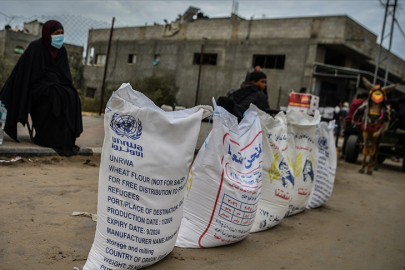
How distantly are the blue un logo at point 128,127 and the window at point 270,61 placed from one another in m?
19.4

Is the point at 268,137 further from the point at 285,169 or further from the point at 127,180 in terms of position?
the point at 127,180

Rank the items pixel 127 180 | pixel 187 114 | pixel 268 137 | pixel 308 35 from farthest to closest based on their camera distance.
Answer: pixel 308 35 < pixel 268 137 < pixel 187 114 < pixel 127 180

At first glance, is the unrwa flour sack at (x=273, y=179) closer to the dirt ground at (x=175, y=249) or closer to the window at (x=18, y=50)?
the dirt ground at (x=175, y=249)

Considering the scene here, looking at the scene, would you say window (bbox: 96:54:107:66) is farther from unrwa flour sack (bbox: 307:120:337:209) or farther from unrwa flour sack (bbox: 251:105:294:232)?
unrwa flour sack (bbox: 251:105:294:232)

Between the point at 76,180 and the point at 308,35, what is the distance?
58.1 ft

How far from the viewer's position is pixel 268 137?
10.3 ft

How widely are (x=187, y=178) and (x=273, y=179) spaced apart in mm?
1192

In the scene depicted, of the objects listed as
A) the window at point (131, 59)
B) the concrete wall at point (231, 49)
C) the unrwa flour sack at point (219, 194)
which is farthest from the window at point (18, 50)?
the unrwa flour sack at point (219, 194)

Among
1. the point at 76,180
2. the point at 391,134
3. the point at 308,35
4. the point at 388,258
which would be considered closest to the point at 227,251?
the point at 388,258

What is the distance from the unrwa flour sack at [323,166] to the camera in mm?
4023

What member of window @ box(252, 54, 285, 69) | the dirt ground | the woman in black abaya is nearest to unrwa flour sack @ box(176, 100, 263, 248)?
the dirt ground

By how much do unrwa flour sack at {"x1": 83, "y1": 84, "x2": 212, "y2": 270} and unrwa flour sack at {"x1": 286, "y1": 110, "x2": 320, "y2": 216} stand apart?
174 cm

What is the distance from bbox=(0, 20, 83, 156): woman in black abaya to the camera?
4.70 metres

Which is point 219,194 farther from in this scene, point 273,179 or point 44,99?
point 44,99
